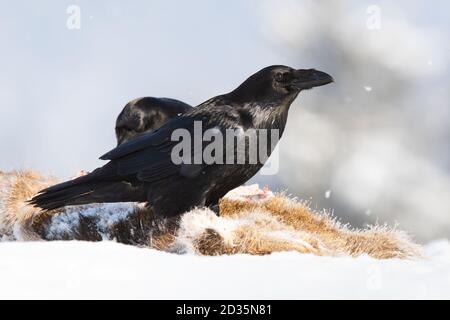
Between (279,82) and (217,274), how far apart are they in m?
2.02

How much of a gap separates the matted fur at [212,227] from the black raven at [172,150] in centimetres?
21

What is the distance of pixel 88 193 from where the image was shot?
18.3 ft

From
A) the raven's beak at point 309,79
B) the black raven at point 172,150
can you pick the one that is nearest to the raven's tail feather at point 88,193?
the black raven at point 172,150

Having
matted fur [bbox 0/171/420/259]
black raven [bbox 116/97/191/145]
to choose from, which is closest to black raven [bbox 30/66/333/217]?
matted fur [bbox 0/171/420/259]

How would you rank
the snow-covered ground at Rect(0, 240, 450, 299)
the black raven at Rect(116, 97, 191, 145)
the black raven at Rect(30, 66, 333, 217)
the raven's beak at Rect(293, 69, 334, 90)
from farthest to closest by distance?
the black raven at Rect(116, 97, 191, 145) → the raven's beak at Rect(293, 69, 334, 90) → the black raven at Rect(30, 66, 333, 217) → the snow-covered ground at Rect(0, 240, 450, 299)

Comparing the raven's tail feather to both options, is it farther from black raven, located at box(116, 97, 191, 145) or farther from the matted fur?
black raven, located at box(116, 97, 191, 145)

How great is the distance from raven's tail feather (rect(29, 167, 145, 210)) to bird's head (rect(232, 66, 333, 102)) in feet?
3.77

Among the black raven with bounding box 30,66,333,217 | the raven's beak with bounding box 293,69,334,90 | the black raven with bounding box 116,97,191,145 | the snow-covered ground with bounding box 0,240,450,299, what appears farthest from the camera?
the black raven with bounding box 116,97,191,145

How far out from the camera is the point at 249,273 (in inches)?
162

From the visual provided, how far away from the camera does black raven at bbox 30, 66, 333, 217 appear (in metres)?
5.43

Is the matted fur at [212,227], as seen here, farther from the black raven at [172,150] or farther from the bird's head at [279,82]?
the bird's head at [279,82]
